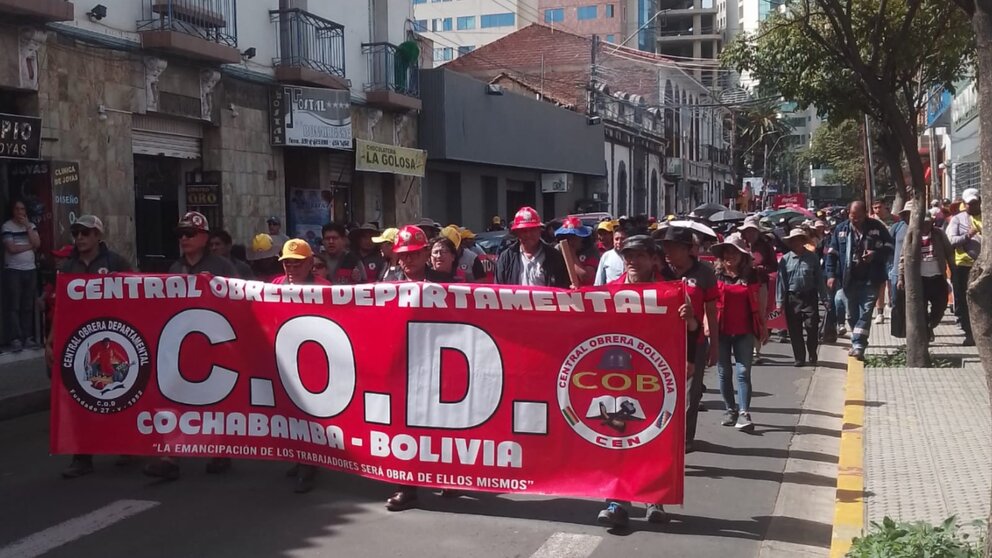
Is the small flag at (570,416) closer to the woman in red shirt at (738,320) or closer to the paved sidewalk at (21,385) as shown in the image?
the woman in red shirt at (738,320)

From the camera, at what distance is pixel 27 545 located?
5.69 metres

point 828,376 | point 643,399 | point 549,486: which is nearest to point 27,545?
point 549,486

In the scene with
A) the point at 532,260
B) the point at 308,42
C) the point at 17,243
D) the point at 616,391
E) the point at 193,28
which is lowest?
the point at 616,391

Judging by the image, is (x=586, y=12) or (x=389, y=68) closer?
(x=389, y=68)

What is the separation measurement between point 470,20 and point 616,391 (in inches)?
3226

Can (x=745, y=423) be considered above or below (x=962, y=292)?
below

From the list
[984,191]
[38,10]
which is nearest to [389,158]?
[38,10]

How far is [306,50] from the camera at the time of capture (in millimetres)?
19484

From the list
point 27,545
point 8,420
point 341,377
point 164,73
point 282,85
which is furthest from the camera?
point 282,85

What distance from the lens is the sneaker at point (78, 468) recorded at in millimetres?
7160

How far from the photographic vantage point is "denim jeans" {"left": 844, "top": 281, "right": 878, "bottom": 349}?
469 inches

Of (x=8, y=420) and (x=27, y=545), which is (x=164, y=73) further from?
(x=27, y=545)

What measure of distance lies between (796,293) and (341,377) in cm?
732

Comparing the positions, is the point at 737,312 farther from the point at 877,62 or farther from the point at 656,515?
the point at 877,62
